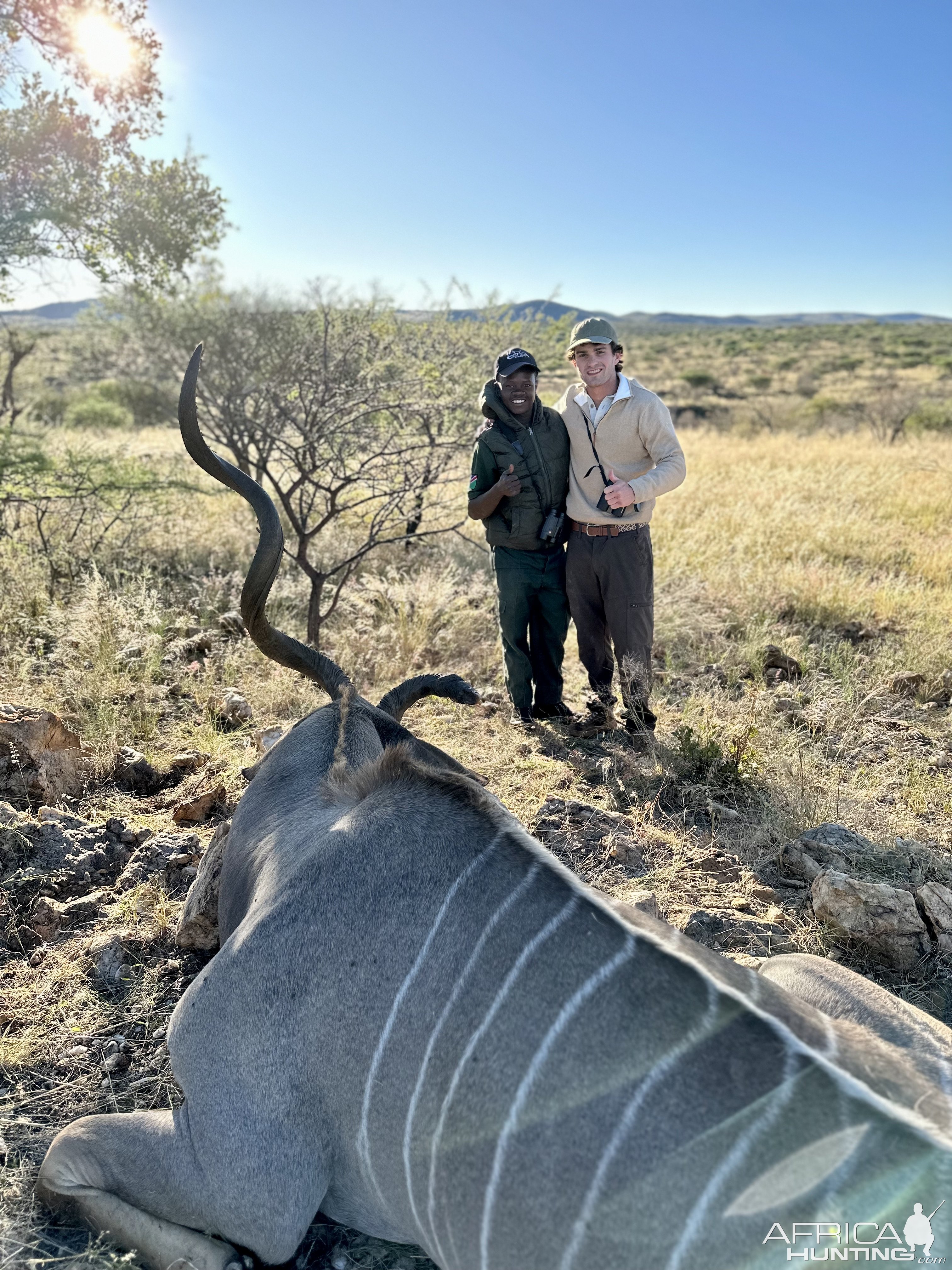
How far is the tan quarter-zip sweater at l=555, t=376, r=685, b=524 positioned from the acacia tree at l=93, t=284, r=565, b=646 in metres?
1.38

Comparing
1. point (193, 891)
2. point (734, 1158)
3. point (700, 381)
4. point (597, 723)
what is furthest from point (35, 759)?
point (700, 381)

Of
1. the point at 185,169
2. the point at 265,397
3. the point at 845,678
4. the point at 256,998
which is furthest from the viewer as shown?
the point at 185,169

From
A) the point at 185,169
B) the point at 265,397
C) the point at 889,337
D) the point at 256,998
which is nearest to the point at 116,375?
the point at 185,169

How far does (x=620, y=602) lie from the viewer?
4.88m

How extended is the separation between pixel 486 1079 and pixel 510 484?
3.52 metres

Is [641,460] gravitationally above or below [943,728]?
above

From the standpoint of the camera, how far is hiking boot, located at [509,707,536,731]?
512cm

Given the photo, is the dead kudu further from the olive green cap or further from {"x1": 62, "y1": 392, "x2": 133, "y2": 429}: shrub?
{"x1": 62, "y1": 392, "x2": 133, "y2": 429}: shrub

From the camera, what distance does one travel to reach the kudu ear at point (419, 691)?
123 inches

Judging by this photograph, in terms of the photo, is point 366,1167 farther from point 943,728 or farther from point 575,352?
point 943,728

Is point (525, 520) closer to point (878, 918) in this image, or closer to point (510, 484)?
point (510, 484)

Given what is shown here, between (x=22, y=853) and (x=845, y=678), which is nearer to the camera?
(x=22, y=853)

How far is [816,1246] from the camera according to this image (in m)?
1.38

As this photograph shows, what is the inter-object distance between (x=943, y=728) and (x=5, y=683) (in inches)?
212
